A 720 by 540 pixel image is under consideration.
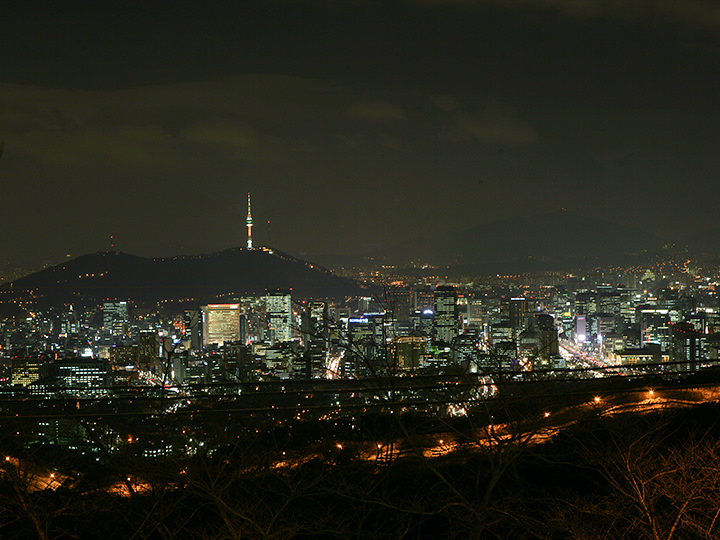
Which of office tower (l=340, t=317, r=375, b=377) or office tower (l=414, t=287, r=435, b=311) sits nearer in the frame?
office tower (l=340, t=317, r=375, b=377)

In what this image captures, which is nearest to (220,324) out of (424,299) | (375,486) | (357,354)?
(424,299)

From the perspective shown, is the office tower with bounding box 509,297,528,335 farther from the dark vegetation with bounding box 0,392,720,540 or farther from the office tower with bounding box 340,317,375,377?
the dark vegetation with bounding box 0,392,720,540

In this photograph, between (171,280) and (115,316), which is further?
(171,280)

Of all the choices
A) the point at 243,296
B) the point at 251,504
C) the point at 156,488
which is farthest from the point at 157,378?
the point at 243,296

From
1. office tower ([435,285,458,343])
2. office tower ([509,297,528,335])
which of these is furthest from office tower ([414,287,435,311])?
office tower ([509,297,528,335])

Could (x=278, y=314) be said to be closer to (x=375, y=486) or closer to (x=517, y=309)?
(x=517, y=309)
